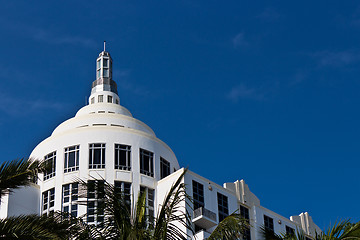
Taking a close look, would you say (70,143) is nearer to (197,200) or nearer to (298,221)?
(197,200)

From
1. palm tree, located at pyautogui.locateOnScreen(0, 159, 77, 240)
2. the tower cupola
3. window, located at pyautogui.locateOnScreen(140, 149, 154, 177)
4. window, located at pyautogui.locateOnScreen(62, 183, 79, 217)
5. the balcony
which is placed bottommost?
palm tree, located at pyautogui.locateOnScreen(0, 159, 77, 240)

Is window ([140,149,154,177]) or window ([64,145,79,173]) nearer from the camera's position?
window ([64,145,79,173])

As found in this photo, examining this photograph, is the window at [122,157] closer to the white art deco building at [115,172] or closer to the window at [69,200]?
the white art deco building at [115,172]

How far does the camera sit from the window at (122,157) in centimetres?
5325

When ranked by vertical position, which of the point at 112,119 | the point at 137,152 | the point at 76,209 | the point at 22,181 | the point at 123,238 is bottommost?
the point at 123,238

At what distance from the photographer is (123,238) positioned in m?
20.2

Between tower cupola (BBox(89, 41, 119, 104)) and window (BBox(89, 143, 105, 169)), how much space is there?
9.73 metres

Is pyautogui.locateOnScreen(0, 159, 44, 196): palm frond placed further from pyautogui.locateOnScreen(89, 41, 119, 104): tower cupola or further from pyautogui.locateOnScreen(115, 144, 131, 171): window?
pyautogui.locateOnScreen(89, 41, 119, 104): tower cupola

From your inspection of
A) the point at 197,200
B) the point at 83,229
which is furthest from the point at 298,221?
the point at 83,229

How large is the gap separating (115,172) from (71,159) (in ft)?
11.8

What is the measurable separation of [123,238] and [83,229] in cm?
207

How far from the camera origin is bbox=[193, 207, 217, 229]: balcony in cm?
5147

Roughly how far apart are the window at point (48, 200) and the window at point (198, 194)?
10.5 m

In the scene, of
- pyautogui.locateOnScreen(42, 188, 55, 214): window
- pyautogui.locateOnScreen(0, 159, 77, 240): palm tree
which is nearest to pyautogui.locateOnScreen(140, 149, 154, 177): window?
pyautogui.locateOnScreen(42, 188, 55, 214): window
